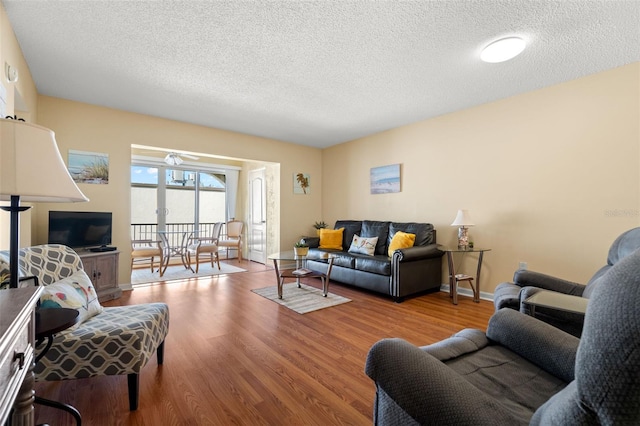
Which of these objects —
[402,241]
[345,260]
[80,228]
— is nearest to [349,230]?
[345,260]

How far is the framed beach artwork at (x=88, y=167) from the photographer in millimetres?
3689

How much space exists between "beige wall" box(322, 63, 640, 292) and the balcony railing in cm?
478

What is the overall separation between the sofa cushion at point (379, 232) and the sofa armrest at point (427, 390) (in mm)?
3624

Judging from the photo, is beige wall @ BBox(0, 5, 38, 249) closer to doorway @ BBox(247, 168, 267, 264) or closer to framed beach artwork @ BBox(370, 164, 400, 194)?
doorway @ BBox(247, 168, 267, 264)

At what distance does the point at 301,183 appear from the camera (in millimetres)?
5984

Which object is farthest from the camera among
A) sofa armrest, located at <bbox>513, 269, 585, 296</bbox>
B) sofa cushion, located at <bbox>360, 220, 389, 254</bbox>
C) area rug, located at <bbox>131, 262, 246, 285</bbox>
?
area rug, located at <bbox>131, 262, 246, 285</bbox>

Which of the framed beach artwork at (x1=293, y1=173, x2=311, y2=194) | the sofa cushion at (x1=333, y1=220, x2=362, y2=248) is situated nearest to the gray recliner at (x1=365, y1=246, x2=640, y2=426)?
the sofa cushion at (x1=333, y1=220, x2=362, y2=248)

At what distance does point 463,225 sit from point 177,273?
4.81 m

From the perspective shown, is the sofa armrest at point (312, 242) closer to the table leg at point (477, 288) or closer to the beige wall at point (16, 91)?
the table leg at point (477, 288)

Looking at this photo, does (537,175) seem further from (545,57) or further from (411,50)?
(411,50)

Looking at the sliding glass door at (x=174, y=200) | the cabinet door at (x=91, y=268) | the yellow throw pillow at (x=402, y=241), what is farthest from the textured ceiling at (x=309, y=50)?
the sliding glass door at (x=174, y=200)

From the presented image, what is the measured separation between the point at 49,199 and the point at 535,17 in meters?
3.18

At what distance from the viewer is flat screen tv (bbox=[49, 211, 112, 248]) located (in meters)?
3.38

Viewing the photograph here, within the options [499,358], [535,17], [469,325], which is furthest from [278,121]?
[499,358]
